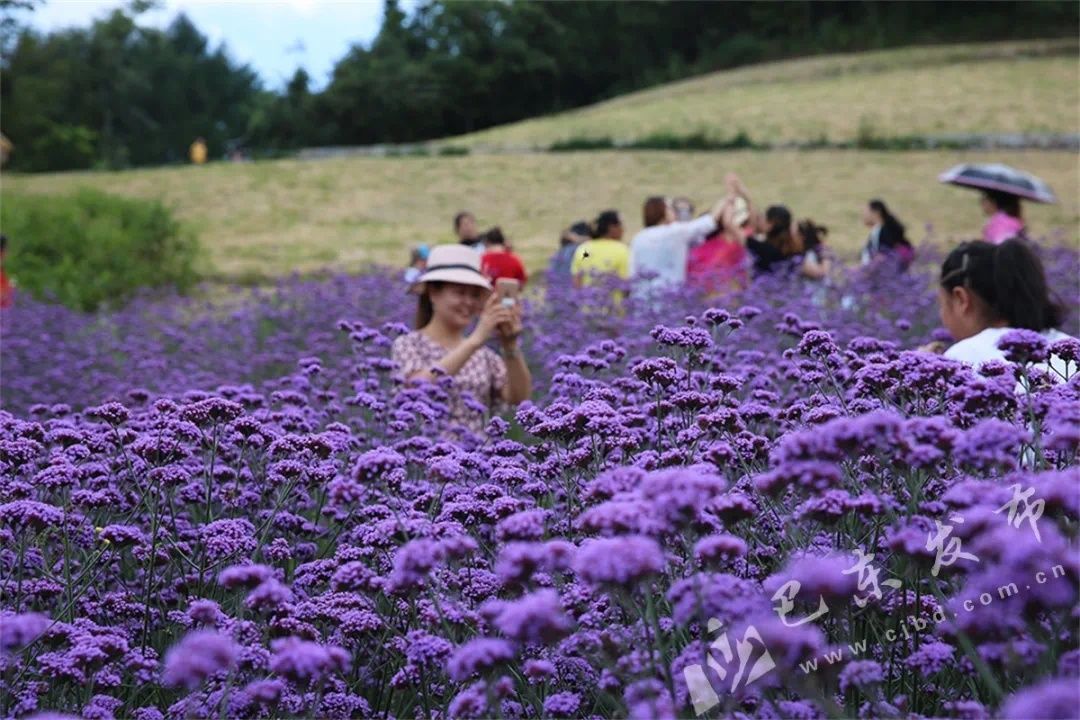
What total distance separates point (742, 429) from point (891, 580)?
2.29ft

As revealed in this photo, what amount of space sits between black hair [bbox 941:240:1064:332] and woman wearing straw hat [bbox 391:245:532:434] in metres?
2.07

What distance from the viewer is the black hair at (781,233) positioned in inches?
466

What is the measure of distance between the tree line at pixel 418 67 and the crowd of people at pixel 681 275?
60.5m

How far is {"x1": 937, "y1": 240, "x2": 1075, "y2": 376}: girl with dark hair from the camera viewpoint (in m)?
4.69

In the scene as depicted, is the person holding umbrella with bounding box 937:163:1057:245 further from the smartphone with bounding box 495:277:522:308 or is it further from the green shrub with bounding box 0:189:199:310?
the green shrub with bounding box 0:189:199:310

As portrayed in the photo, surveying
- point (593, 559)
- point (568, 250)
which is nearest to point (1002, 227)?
point (568, 250)

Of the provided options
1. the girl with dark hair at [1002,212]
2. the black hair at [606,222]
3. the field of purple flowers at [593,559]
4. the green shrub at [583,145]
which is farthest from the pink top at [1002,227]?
the green shrub at [583,145]

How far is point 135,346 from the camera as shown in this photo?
984 centimetres

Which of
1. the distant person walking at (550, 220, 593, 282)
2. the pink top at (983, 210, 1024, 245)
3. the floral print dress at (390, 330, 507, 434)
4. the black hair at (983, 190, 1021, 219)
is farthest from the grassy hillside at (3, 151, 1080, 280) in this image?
the floral print dress at (390, 330, 507, 434)

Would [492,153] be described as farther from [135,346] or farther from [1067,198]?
[135,346]

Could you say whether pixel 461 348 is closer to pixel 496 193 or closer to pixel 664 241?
pixel 664 241

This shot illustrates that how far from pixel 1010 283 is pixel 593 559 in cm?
338

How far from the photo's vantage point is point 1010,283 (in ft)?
15.4

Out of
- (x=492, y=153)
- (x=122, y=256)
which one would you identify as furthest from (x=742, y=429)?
(x=492, y=153)
